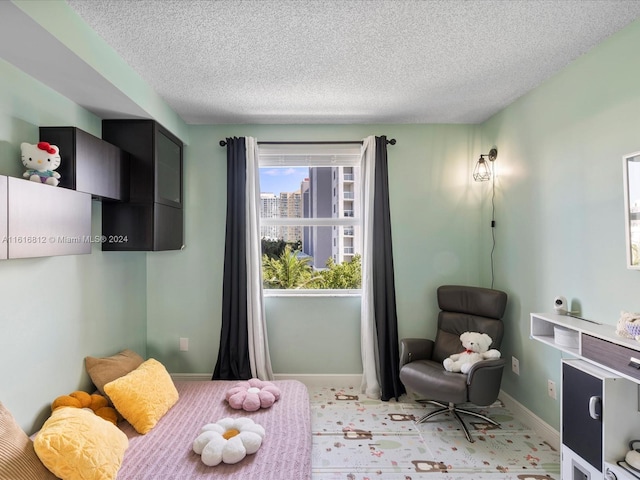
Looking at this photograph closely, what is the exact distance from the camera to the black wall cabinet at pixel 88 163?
6.63 feet

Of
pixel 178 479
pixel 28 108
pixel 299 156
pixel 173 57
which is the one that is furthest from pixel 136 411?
pixel 299 156

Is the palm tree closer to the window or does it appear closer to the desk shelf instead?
the window

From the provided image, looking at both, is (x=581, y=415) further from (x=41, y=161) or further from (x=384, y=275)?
(x=41, y=161)

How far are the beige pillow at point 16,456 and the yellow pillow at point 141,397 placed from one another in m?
0.68

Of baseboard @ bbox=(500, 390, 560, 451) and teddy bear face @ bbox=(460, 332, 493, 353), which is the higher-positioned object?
teddy bear face @ bbox=(460, 332, 493, 353)

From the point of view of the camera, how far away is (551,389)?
2.51 m

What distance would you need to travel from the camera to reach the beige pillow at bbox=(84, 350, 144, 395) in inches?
95.7

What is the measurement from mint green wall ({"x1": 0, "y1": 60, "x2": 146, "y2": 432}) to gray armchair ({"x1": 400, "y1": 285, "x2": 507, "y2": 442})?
2.37 m

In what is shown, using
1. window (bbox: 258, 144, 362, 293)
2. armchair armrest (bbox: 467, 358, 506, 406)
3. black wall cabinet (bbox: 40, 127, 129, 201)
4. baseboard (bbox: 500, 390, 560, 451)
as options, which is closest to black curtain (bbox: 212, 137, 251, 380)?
window (bbox: 258, 144, 362, 293)

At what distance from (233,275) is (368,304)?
1.28 m

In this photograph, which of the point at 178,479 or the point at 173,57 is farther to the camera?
the point at 173,57

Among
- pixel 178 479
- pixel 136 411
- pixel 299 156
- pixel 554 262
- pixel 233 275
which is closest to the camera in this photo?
pixel 178 479

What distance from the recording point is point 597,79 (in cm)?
210

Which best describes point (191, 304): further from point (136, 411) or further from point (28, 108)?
point (28, 108)
